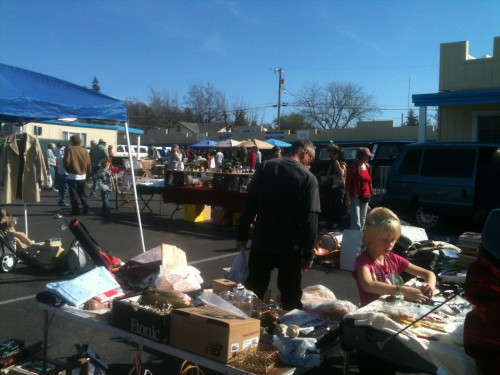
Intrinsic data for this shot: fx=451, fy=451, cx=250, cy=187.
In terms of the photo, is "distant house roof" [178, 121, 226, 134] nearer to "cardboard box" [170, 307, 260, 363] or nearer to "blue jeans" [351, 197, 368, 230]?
"blue jeans" [351, 197, 368, 230]

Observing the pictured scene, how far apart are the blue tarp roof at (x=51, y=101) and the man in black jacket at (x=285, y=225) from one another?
3.58 metres

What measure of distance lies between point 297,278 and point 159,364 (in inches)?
54.3

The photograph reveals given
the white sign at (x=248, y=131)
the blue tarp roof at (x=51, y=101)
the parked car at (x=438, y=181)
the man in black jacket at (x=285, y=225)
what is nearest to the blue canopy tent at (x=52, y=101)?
the blue tarp roof at (x=51, y=101)

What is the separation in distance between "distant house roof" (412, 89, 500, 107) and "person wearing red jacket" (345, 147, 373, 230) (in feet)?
20.6

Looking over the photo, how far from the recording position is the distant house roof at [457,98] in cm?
1271

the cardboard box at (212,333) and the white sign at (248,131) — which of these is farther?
the white sign at (248,131)

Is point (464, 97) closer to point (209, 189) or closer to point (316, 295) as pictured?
point (209, 189)

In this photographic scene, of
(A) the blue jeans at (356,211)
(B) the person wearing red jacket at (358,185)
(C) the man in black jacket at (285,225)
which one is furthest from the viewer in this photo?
(A) the blue jeans at (356,211)

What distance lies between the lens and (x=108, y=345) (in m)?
4.14

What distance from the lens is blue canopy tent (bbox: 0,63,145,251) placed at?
5.98 m

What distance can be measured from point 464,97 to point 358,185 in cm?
685

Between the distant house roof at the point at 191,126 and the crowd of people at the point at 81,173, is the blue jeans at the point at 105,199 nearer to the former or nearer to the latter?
the crowd of people at the point at 81,173

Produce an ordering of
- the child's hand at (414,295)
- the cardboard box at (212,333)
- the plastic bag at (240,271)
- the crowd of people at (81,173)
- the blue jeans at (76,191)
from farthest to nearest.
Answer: the blue jeans at (76,191) → the crowd of people at (81,173) → the plastic bag at (240,271) → the child's hand at (414,295) → the cardboard box at (212,333)

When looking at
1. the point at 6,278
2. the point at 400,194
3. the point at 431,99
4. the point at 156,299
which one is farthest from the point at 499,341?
Result: the point at 431,99
